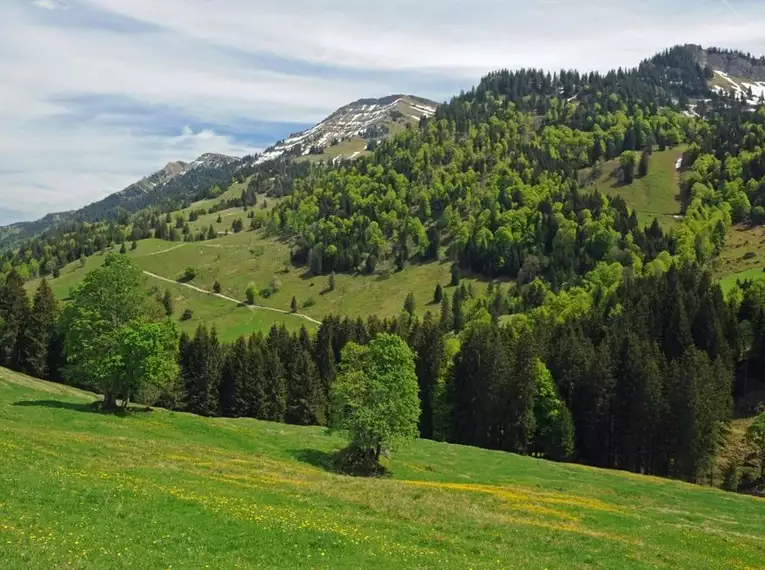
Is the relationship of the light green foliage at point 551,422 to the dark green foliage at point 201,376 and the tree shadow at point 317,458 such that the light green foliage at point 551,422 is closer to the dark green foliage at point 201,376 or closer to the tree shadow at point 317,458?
the tree shadow at point 317,458

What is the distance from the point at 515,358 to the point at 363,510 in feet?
215

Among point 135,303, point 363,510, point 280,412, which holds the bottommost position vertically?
point 280,412

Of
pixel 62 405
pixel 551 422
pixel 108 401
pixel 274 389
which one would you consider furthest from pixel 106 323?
pixel 551 422

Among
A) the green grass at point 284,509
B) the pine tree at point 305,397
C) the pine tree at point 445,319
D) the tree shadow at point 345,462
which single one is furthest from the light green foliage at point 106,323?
the pine tree at point 445,319

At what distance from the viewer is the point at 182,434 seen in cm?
5381

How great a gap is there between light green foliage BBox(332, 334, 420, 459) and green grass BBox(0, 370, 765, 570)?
373cm

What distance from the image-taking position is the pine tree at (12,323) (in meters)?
103

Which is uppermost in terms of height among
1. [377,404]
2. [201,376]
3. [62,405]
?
[377,404]

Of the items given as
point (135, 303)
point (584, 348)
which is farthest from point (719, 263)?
point (135, 303)

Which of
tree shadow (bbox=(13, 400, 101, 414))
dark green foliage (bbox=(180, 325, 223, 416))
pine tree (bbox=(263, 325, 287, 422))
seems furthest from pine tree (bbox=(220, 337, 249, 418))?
tree shadow (bbox=(13, 400, 101, 414))

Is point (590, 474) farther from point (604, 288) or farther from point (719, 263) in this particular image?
point (719, 263)

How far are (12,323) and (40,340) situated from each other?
5.48 metres

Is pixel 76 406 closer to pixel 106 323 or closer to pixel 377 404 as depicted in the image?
pixel 106 323

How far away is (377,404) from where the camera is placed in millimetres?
55375
